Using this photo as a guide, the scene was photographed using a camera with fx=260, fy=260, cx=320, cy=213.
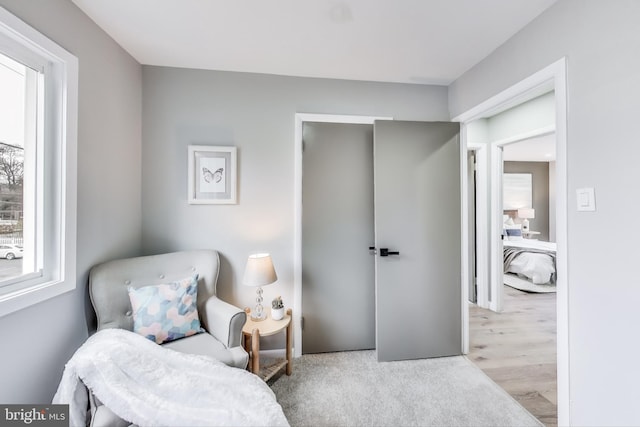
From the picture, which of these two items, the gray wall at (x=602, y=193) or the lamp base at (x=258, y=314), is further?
the lamp base at (x=258, y=314)

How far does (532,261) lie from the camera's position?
14.0 ft

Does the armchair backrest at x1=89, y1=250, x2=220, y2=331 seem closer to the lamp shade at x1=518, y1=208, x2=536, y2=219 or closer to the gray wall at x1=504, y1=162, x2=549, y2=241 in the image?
the lamp shade at x1=518, y1=208, x2=536, y2=219

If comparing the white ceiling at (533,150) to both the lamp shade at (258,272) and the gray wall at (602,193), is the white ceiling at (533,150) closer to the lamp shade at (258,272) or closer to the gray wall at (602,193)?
the gray wall at (602,193)

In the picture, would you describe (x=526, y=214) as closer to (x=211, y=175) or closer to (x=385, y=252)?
(x=385, y=252)

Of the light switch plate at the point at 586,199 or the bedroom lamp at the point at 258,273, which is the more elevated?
the light switch plate at the point at 586,199

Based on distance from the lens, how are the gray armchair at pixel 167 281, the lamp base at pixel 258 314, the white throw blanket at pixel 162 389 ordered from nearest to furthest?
1. the white throw blanket at pixel 162 389
2. the gray armchair at pixel 167 281
3. the lamp base at pixel 258 314

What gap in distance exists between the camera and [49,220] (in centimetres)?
140

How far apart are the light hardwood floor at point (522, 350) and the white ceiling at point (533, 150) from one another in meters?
2.65

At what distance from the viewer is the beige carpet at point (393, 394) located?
1.62 metres

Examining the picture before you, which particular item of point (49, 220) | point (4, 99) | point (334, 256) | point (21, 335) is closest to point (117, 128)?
point (4, 99)

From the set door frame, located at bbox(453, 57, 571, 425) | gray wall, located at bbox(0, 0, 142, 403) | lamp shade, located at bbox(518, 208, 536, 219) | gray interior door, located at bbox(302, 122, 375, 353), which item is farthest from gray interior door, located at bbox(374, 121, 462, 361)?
lamp shade, located at bbox(518, 208, 536, 219)

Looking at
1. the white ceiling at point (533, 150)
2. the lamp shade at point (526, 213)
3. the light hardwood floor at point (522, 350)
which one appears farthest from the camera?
the lamp shade at point (526, 213)

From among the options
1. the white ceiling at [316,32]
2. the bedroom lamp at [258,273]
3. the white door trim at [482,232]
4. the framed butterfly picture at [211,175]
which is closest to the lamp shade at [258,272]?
the bedroom lamp at [258,273]

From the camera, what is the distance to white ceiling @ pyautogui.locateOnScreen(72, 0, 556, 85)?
1.51m
